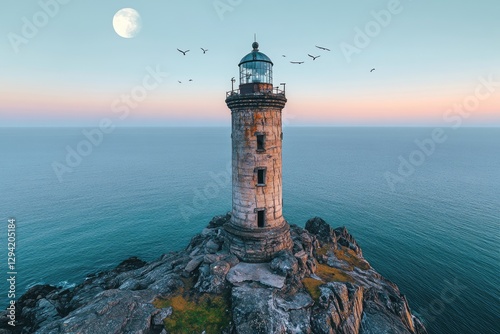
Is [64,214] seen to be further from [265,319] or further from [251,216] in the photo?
[265,319]

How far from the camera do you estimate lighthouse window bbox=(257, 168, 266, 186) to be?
81.6ft

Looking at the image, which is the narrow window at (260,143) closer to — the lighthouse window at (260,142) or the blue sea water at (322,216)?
the lighthouse window at (260,142)

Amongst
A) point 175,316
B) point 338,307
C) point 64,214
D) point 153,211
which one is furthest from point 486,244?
point 64,214

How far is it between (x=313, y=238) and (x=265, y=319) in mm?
14998

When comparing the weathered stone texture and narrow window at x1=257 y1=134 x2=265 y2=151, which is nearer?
the weathered stone texture

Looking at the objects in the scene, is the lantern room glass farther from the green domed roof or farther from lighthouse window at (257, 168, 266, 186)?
lighthouse window at (257, 168, 266, 186)

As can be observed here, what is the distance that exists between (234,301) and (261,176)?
35.8ft

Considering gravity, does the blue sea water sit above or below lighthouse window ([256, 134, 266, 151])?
below

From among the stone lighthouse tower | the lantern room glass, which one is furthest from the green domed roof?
the lantern room glass

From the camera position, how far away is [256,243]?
25141mm

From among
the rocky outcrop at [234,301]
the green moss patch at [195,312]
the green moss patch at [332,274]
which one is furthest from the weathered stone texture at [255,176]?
the green moss patch at [195,312]

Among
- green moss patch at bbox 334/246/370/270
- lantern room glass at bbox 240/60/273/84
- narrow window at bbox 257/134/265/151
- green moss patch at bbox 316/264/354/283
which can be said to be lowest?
green moss patch at bbox 334/246/370/270

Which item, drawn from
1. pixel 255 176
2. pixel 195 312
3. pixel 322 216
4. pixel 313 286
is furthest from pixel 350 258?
pixel 322 216

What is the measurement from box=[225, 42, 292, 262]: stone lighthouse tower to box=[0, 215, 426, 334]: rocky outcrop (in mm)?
1813
